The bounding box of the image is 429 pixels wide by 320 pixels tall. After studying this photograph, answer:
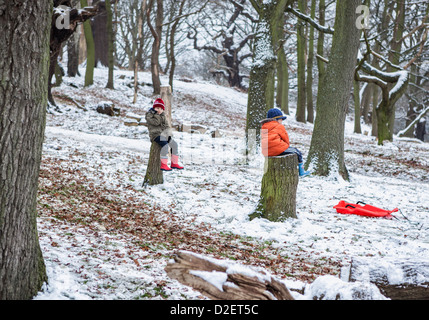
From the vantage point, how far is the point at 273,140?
634 centimetres

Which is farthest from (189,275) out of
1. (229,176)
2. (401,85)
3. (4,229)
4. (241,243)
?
(401,85)

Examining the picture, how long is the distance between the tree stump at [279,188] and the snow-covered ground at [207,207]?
170 mm

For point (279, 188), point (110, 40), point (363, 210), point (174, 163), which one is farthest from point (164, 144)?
point (110, 40)

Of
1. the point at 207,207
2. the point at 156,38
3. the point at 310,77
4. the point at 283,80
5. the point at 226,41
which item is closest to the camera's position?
the point at 207,207

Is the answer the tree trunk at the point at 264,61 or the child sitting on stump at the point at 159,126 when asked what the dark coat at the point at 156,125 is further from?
the tree trunk at the point at 264,61

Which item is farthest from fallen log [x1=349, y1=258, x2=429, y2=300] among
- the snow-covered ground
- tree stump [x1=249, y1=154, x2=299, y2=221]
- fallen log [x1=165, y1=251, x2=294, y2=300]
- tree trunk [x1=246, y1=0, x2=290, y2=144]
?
tree trunk [x1=246, y1=0, x2=290, y2=144]

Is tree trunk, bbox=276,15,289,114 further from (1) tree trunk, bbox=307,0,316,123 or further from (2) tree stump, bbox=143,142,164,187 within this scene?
(2) tree stump, bbox=143,142,164,187

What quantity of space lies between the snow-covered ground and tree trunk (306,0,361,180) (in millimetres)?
553

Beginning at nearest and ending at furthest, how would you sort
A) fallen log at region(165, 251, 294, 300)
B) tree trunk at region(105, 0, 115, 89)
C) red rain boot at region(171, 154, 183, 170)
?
fallen log at region(165, 251, 294, 300) → red rain boot at region(171, 154, 183, 170) → tree trunk at region(105, 0, 115, 89)

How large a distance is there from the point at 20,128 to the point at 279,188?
4099mm

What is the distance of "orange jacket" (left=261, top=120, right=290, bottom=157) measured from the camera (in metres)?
6.33

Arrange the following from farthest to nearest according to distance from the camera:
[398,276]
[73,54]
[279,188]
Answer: [73,54], [279,188], [398,276]

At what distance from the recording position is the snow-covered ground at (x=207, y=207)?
3377mm

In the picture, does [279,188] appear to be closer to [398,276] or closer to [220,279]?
[398,276]
